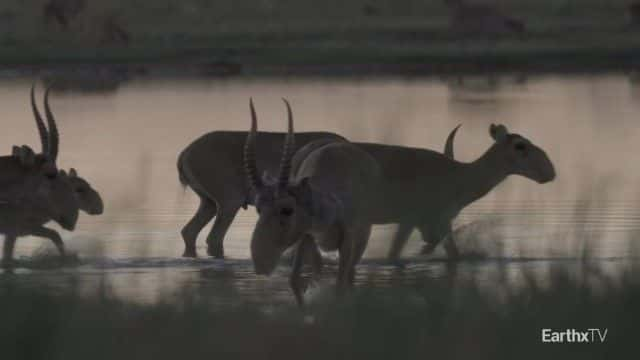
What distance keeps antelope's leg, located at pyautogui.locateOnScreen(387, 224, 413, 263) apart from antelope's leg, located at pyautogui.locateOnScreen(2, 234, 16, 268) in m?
2.45

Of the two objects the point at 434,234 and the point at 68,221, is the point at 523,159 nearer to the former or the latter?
the point at 434,234

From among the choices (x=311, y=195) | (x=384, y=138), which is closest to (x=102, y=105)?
(x=384, y=138)

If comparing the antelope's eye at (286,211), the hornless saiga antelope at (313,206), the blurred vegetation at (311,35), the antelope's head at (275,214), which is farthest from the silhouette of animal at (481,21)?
the antelope's eye at (286,211)

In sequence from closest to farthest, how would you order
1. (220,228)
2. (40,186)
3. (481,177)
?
(220,228)
(40,186)
(481,177)

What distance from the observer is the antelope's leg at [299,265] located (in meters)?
12.5

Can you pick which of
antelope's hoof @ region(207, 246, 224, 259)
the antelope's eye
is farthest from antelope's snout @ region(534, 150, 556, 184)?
the antelope's eye

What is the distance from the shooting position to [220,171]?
16.2m

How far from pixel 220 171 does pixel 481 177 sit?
1.88 metres

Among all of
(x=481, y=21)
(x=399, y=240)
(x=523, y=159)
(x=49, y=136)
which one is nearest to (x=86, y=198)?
(x=49, y=136)

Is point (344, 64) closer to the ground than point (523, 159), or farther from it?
closer to the ground

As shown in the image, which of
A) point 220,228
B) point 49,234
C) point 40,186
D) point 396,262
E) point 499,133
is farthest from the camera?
point 499,133

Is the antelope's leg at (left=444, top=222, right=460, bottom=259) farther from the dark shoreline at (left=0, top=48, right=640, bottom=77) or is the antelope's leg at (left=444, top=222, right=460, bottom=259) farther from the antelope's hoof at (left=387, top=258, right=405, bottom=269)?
the dark shoreline at (left=0, top=48, right=640, bottom=77)

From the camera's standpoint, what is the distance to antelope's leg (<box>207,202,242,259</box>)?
15766mm

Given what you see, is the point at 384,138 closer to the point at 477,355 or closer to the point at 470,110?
the point at 470,110
